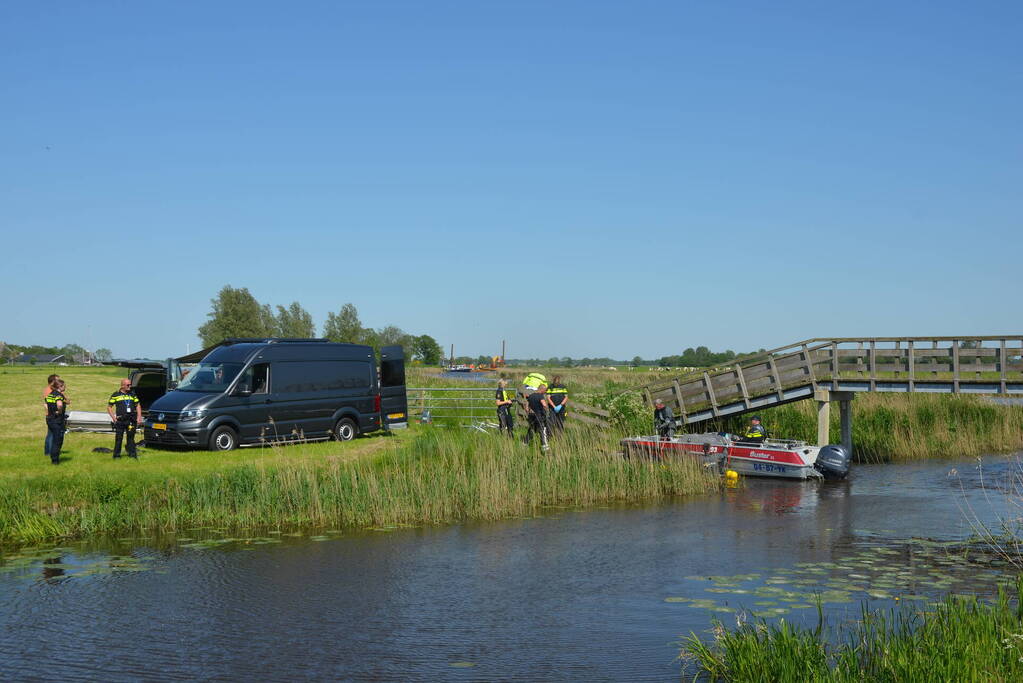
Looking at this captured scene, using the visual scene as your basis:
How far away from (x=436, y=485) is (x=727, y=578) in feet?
20.8

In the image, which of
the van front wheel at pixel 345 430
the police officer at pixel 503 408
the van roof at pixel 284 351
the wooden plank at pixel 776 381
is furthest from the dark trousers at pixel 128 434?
the wooden plank at pixel 776 381

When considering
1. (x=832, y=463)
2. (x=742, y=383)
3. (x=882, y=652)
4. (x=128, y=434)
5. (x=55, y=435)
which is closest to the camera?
(x=882, y=652)

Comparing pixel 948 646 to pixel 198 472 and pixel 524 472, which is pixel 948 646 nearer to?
pixel 524 472

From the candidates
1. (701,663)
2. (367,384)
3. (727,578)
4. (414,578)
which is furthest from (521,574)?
(367,384)

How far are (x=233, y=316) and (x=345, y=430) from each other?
70.6 m

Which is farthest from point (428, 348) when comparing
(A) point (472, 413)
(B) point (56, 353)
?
(A) point (472, 413)

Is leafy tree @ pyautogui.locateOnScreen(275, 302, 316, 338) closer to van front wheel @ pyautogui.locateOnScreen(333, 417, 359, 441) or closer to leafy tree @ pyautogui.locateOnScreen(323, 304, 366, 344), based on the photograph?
leafy tree @ pyautogui.locateOnScreen(323, 304, 366, 344)

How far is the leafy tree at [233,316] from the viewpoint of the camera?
89500 millimetres

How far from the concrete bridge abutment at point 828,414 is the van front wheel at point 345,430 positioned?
13.0m

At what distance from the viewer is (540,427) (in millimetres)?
21672

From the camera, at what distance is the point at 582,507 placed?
17.2 m

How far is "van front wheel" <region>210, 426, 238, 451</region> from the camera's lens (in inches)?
789

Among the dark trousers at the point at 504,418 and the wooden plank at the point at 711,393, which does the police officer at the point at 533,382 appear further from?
the wooden plank at the point at 711,393

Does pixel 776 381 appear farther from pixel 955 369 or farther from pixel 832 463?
pixel 832 463
